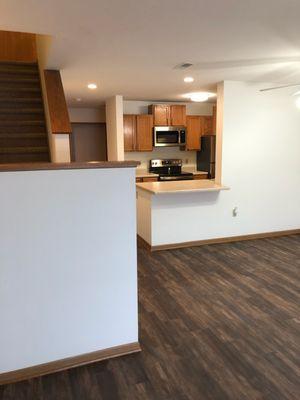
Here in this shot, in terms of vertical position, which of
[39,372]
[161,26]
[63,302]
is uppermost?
[161,26]

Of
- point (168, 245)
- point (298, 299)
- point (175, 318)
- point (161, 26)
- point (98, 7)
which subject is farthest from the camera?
point (168, 245)

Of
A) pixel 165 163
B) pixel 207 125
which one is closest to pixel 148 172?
pixel 165 163

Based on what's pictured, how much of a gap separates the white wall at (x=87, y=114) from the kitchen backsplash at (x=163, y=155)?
132 cm

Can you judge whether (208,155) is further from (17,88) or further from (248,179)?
(17,88)

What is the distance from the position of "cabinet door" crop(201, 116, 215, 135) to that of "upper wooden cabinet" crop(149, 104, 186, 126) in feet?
1.56

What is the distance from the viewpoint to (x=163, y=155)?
22.9 ft

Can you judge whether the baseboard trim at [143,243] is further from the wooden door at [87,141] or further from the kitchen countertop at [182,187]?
the wooden door at [87,141]

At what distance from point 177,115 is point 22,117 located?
3.21 m

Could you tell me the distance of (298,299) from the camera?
308cm

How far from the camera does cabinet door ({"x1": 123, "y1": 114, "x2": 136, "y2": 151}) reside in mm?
6133

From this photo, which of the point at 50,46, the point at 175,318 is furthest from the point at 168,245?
the point at 50,46

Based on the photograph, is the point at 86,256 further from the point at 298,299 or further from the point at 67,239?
the point at 298,299

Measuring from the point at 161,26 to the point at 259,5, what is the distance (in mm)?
691

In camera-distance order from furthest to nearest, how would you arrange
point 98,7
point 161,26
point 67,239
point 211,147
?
point 211,147 → point 161,26 → point 67,239 → point 98,7
